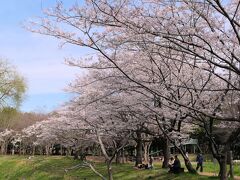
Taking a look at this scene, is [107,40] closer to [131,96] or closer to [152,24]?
[152,24]

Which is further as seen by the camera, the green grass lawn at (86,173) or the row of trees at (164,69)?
the green grass lawn at (86,173)

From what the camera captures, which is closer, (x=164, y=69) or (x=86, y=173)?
(x=164, y=69)

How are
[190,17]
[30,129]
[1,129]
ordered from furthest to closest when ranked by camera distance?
[1,129] → [30,129] → [190,17]

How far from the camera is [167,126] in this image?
15445mm

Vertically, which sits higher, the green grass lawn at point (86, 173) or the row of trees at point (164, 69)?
the row of trees at point (164, 69)

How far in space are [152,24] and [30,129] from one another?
145ft

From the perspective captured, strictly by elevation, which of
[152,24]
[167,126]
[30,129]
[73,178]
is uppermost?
[30,129]

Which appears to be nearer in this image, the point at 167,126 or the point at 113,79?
the point at 113,79

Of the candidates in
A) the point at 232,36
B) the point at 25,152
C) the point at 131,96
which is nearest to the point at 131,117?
the point at 131,96

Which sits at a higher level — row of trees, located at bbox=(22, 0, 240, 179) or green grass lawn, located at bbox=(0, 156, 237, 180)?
row of trees, located at bbox=(22, 0, 240, 179)

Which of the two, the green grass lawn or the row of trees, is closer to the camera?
the row of trees

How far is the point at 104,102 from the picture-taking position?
14.7 meters

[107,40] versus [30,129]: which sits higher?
[30,129]

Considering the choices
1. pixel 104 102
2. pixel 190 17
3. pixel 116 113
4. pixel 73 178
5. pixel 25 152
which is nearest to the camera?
pixel 190 17
